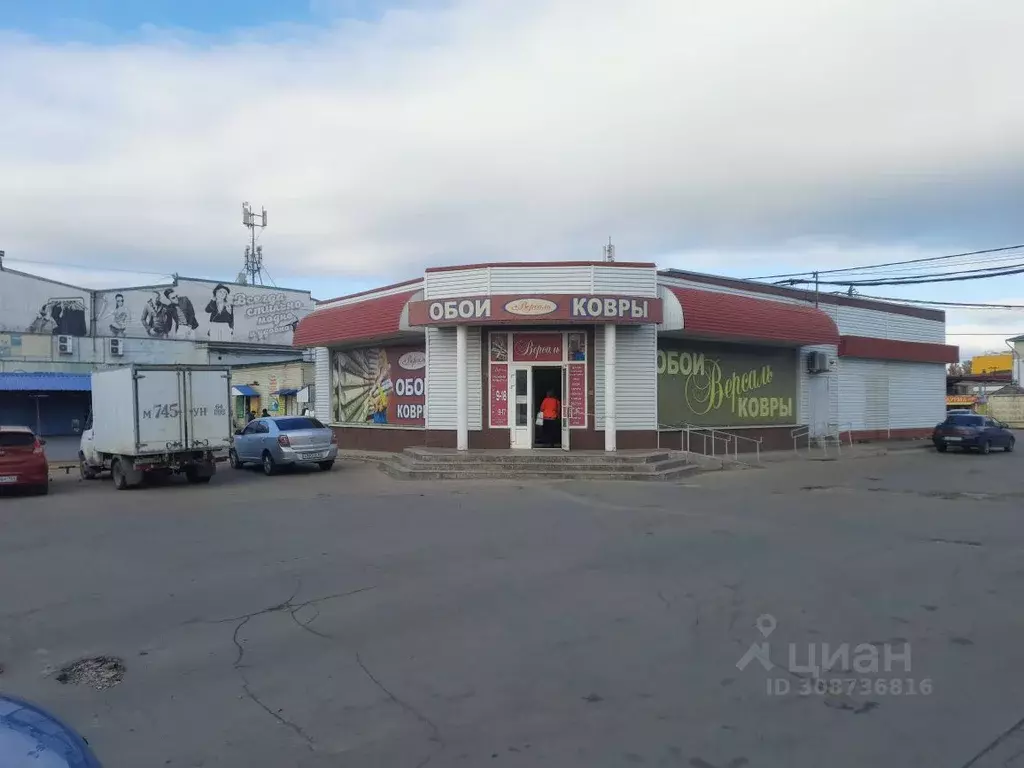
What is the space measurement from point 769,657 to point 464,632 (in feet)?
8.04

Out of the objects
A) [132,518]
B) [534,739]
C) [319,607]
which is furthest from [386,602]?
[132,518]

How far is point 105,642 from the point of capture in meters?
6.43

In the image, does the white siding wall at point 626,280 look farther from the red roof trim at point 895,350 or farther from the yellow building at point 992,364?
the yellow building at point 992,364

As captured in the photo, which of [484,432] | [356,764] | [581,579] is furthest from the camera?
[484,432]

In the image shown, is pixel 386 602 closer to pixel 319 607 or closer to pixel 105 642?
pixel 319 607

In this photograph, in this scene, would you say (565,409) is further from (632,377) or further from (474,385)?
(474,385)

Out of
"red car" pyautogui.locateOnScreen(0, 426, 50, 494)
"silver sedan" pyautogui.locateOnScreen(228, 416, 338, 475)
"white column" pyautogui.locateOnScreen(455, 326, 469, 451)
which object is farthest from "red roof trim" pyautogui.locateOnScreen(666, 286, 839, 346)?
"red car" pyautogui.locateOnScreen(0, 426, 50, 494)

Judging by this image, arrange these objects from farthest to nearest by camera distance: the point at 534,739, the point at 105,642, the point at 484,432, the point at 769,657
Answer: the point at 484,432 → the point at 105,642 → the point at 769,657 → the point at 534,739

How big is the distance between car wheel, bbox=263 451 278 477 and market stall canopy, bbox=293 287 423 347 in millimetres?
4823

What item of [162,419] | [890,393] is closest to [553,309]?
[162,419]

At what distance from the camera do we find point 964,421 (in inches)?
1105

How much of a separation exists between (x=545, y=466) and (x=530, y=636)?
12.5 meters

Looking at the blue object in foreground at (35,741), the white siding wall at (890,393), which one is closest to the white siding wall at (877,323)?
the white siding wall at (890,393)

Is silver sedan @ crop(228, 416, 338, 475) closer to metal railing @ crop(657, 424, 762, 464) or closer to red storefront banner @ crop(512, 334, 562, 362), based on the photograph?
red storefront banner @ crop(512, 334, 562, 362)
